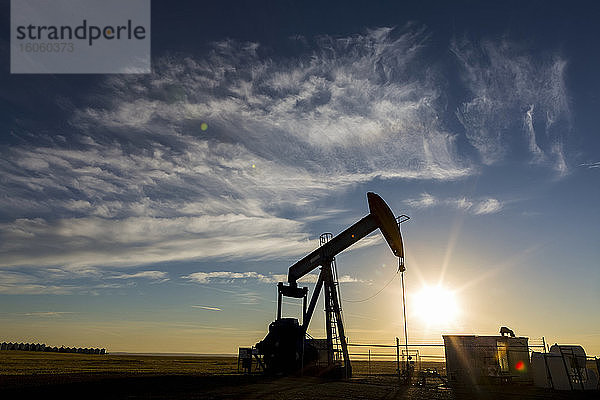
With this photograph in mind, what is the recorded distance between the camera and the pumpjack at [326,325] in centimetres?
2434

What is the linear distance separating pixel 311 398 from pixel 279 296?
13.5 meters

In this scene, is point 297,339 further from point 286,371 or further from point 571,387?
point 571,387

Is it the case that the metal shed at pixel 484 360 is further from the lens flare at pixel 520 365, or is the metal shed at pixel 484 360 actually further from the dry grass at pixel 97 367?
the dry grass at pixel 97 367

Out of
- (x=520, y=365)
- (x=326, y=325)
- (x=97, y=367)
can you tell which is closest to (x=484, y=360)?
(x=520, y=365)

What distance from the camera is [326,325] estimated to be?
25.5 m

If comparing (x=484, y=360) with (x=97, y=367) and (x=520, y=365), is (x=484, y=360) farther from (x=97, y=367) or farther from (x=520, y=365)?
(x=97, y=367)

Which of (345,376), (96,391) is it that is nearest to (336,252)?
(345,376)

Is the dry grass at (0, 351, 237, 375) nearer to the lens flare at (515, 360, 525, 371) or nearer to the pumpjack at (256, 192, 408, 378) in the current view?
the pumpjack at (256, 192, 408, 378)

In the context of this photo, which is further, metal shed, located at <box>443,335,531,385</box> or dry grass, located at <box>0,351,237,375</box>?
dry grass, located at <box>0,351,237,375</box>

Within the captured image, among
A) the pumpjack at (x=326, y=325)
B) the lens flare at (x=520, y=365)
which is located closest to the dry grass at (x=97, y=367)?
the pumpjack at (x=326, y=325)

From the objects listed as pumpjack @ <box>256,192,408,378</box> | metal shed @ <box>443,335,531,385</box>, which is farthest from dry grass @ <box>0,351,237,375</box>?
metal shed @ <box>443,335,531,385</box>

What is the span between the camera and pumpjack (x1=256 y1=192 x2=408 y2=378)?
79.9 feet

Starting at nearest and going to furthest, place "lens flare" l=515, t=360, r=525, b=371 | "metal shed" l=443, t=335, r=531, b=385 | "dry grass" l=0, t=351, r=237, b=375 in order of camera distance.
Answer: "metal shed" l=443, t=335, r=531, b=385 → "lens flare" l=515, t=360, r=525, b=371 → "dry grass" l=0, t=351, r=237, b=375

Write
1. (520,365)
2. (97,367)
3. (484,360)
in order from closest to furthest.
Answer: (484,360) → (520,365) → (97,367)
